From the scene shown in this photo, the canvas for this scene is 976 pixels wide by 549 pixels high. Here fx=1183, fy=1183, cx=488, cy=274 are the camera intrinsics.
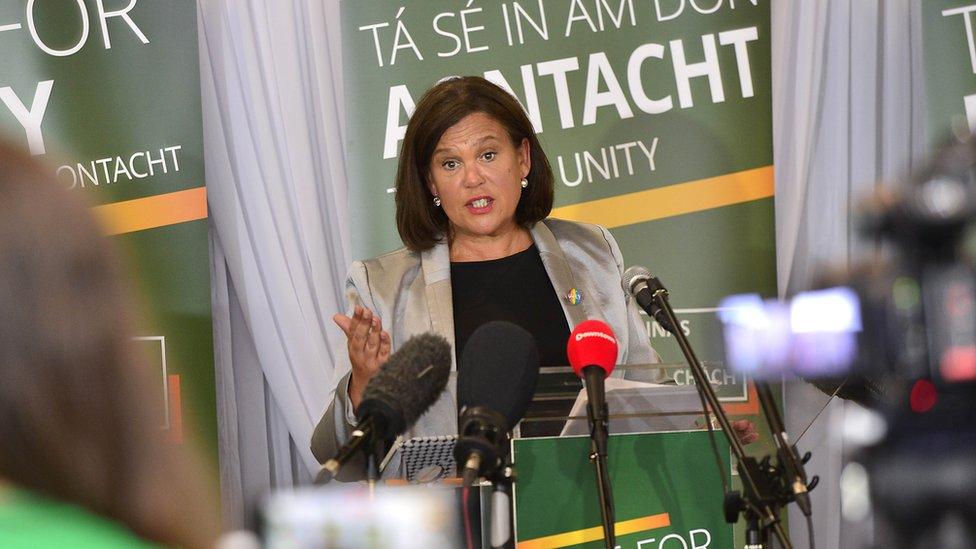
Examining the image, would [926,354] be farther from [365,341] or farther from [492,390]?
[365,341]

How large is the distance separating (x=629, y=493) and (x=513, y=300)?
1286 millimetres

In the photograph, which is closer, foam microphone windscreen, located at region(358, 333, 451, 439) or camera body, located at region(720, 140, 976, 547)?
camera body, located at region(720, 140, 976, 547)

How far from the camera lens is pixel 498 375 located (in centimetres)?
203

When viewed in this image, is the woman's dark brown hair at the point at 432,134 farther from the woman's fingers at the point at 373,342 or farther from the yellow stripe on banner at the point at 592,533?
the yellow stripe on banner at the point at 592,533

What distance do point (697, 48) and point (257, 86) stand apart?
1872mm

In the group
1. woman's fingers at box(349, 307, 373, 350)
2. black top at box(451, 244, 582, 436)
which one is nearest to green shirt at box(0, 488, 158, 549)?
woman's fingers at box(349, 307, 373, 350)

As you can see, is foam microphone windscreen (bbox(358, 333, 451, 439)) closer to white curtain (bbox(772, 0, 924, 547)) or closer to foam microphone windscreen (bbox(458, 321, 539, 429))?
foam microphone windscreen (bbox(458, 321, 539, 429))

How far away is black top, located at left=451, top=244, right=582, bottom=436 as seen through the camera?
360 cm

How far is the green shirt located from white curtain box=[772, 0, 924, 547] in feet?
13.8

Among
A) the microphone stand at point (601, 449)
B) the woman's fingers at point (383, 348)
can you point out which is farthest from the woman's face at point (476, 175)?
the microphone stand at point (601, 449)

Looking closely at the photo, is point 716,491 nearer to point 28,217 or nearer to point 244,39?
point 28,217

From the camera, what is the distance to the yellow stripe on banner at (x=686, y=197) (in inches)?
194

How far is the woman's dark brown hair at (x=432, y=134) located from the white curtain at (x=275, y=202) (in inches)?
47.9

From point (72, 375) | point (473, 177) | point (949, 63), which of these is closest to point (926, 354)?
point (72, 375)
